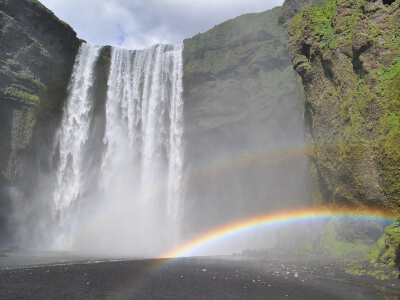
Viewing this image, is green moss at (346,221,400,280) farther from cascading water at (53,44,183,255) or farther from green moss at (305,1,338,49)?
cascading water at (53,44,183,255)

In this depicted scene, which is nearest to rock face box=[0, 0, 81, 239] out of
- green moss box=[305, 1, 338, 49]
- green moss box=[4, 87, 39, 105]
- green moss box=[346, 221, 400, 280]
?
green moss box=[4, 87, 39, 105]

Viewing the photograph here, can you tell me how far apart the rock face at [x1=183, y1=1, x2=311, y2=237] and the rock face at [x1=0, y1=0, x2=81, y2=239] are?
53.6 ft

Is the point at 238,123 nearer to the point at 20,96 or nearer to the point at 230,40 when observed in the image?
the point at 230,40

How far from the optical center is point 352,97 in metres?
19.3

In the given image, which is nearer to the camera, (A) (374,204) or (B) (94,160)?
(A) (374,204)

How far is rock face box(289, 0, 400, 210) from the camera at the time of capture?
51.2 feet

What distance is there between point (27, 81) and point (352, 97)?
34096 millimetres

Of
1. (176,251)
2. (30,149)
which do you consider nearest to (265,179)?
(176,251)

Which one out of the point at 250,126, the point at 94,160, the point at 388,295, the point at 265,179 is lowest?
the point at 388,295

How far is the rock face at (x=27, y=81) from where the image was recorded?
116 ft

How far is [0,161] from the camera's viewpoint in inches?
1363

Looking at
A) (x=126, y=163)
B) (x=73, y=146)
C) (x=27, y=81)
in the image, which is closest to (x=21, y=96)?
(x=27, y=81)

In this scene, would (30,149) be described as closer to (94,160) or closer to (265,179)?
(94,160)

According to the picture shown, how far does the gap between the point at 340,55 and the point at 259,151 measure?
1928 cm
